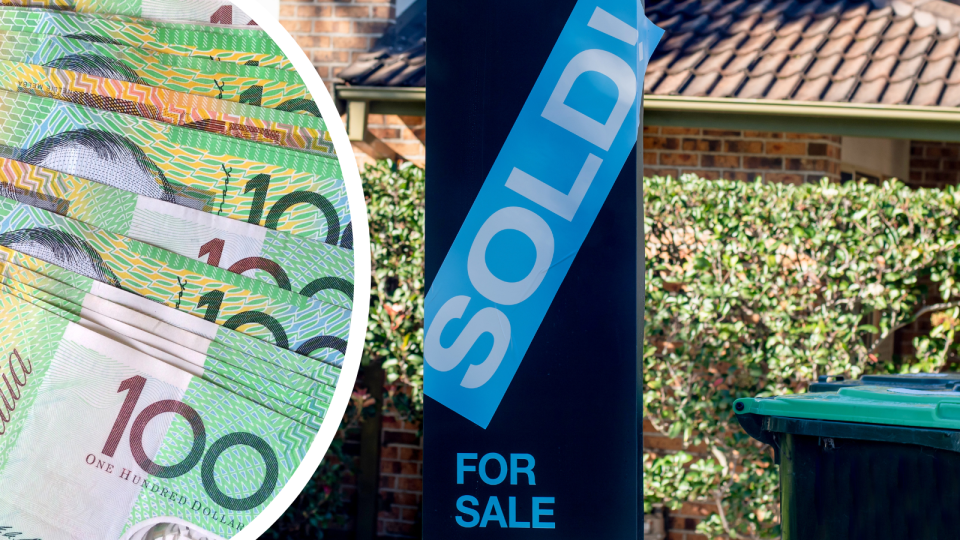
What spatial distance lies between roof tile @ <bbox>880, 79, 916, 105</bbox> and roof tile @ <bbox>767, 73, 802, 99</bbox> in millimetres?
467

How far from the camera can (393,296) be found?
440 cm

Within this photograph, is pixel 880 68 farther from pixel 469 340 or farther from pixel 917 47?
pixel 469 340

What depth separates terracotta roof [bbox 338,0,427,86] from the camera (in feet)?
15.3

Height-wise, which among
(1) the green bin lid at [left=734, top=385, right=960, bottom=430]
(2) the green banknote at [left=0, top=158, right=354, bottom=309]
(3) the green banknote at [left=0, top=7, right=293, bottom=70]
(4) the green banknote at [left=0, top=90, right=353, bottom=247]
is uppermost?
(3) the green banknote at [left=0, top=7, right=293, bottom=70]

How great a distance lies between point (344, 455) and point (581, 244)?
3.01m

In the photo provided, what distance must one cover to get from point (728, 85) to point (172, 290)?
3.39m

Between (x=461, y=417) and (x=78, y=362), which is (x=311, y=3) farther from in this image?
(x=461, y=417)

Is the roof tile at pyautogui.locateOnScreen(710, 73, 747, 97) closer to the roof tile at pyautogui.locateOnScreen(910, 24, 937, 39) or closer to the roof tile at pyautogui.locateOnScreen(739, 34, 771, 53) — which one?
the roof tile at pyautogui.locateOnScreen(739, 34, 771, 53)

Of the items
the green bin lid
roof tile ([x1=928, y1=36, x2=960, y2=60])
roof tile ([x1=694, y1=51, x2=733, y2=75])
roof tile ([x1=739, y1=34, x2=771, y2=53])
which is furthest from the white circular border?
roof tile ([x1=928, y1=36, x2=960, y2=60])

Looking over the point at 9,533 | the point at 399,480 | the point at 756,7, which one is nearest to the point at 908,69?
the point at 756,7

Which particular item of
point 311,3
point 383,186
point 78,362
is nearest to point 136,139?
point 78,362

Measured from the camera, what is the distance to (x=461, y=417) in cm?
214

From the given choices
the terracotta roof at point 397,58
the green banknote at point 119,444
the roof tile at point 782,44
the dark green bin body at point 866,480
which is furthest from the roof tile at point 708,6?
the green banknote at point 119,444

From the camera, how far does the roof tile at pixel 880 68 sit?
4.39m
